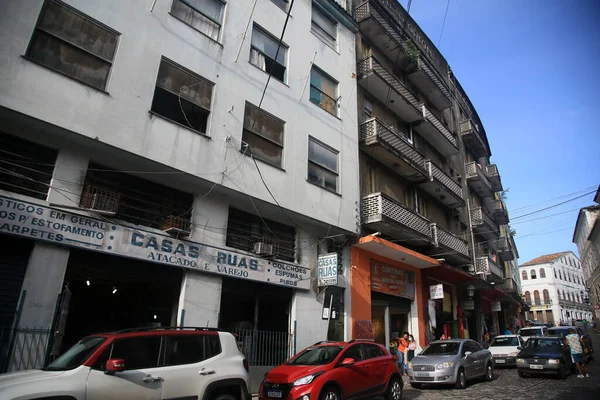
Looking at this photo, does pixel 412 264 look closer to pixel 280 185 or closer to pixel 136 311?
pixel 280 185

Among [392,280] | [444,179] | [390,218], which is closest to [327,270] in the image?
[390,218]

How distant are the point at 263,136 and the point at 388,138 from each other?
25.8ft

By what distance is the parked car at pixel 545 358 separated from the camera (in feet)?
45.8

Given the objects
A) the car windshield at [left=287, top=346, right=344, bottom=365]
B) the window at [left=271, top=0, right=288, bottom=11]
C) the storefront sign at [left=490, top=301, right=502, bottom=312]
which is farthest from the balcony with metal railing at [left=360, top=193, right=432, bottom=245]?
the storefront sign at [left=490, top=301, right=502, bottom=312]

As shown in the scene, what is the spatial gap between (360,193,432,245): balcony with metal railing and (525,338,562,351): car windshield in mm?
6058

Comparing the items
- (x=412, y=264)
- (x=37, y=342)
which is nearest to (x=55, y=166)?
(x=37, y=342)

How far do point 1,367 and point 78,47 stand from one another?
7.12 m

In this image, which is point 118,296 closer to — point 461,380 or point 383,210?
point 383,210

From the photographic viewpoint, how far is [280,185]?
13281mm

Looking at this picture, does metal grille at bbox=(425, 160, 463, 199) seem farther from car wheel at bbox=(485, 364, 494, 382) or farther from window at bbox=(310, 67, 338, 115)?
car wheel at bbox=(485, 364, 494, 382)

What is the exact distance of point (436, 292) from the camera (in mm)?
20141

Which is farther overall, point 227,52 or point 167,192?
point 227,52

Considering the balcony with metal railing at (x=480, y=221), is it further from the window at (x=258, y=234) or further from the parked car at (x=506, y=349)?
the window at (x=258, y=234)

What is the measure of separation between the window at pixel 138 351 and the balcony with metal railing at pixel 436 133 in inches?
799
